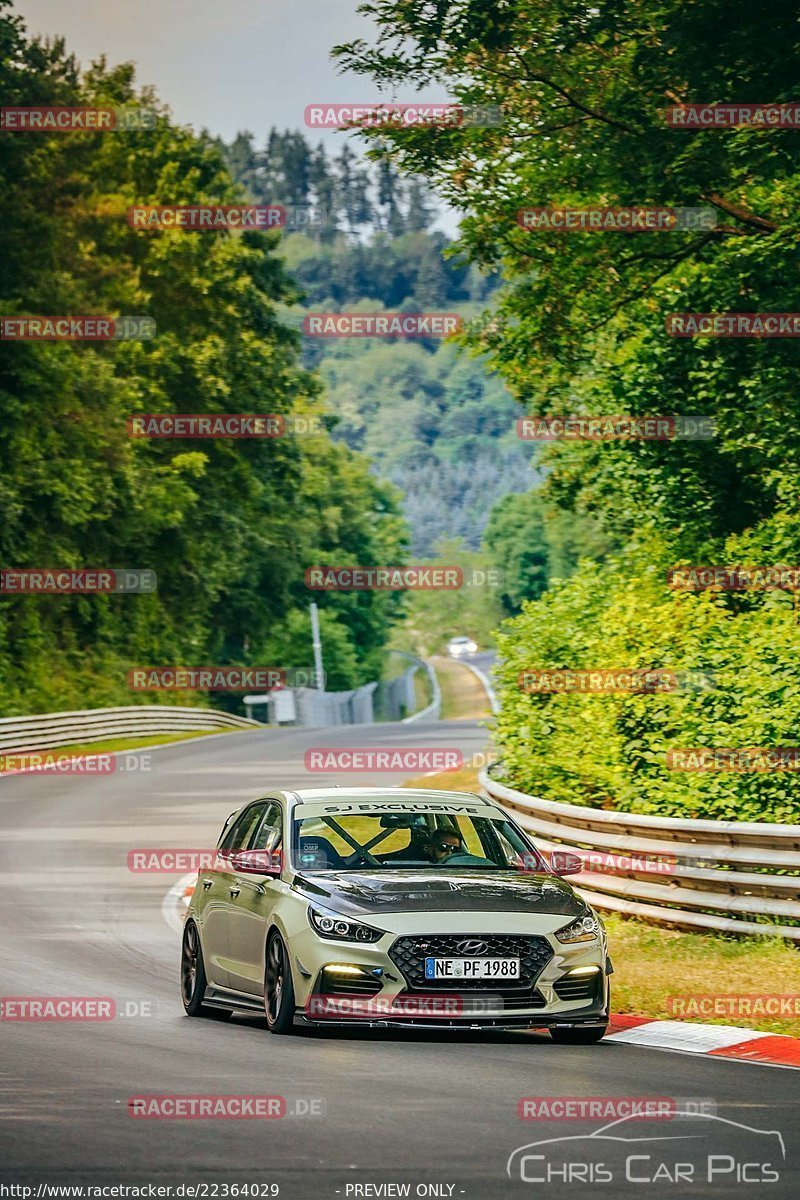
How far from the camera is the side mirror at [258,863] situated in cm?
1160

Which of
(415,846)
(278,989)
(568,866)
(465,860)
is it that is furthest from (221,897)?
(568,866)

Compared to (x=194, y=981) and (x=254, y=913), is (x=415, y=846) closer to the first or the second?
(x=254, y=913)

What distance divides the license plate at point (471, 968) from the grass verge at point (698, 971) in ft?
5.75

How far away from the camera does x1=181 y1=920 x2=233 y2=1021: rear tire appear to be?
12.8 meters

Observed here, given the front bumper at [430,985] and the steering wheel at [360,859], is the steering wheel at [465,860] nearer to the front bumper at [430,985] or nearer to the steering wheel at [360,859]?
the steering wheel at [360,859]

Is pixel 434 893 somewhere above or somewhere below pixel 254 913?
above

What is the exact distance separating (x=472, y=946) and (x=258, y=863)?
165cm

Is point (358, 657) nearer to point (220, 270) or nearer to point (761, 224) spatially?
point (220, 270)

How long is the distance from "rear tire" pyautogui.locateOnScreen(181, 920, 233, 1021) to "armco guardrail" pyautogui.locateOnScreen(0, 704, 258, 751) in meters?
31.9

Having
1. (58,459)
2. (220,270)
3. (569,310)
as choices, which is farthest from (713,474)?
(220,270)

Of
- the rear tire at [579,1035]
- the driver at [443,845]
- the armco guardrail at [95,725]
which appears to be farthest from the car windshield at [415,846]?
the armco guardrail at [95,725]

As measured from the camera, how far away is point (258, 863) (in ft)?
38.3

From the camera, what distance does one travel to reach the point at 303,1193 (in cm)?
659

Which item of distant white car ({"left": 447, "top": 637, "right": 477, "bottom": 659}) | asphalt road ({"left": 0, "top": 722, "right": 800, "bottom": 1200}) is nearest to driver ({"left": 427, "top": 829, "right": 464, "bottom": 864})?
asphalt road ({"left": 0, "top": 722, "right": 800, "bottom": 1200})
